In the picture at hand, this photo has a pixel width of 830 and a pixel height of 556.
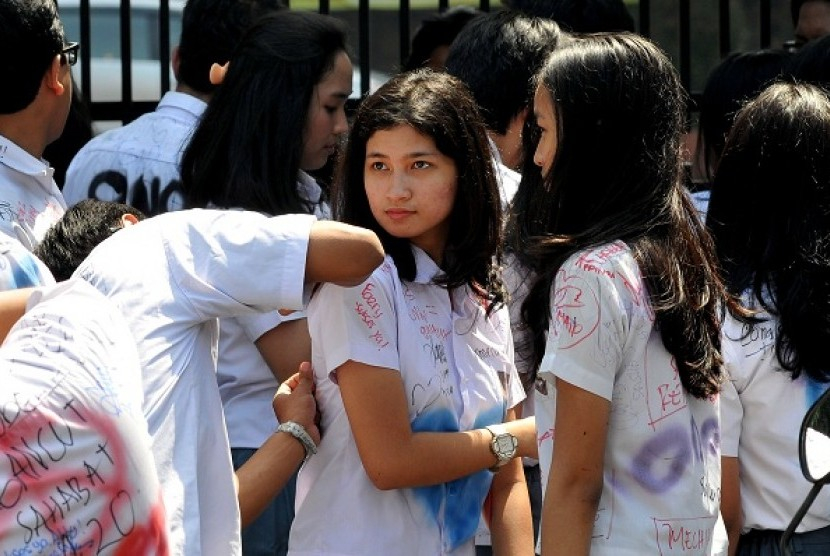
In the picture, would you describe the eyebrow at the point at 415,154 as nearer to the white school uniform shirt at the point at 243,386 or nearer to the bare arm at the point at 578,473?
the white school uniform shirt at the point at 243,386

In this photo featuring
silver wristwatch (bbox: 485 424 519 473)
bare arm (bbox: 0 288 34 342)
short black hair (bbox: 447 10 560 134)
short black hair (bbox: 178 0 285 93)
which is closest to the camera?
bare arm (bbox: 0 288 34 342)

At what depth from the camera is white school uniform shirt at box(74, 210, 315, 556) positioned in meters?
2.55

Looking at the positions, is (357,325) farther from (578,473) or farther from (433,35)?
(433,35)

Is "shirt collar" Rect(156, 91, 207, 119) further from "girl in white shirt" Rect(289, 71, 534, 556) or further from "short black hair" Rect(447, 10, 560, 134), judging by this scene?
"girl in white shirt" Rect(289, 71, 534, 556)

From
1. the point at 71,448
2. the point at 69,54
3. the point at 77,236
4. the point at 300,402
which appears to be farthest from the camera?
the point at 69,54

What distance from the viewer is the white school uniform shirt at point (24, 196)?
11.1 ft

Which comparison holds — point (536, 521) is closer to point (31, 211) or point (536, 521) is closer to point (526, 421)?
point (526, 421)

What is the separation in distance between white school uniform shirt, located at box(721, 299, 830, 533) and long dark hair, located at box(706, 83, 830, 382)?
37 mm

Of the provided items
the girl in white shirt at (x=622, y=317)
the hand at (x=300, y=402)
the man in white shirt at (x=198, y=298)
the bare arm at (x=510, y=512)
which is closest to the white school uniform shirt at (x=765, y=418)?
the girl in white shirt at (x=622, y=317)

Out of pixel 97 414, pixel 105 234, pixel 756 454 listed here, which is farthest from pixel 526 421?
pixel 97 414

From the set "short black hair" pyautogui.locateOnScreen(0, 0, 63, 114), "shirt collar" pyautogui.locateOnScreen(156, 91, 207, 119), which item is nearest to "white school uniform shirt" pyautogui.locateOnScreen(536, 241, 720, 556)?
"short black hair" pyautogui.locateOnScreen(0, 0, 63, 114)

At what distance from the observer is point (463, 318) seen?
3.29m

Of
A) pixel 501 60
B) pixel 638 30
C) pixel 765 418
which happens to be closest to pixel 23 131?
pixel 501 60

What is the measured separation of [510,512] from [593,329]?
700mm
